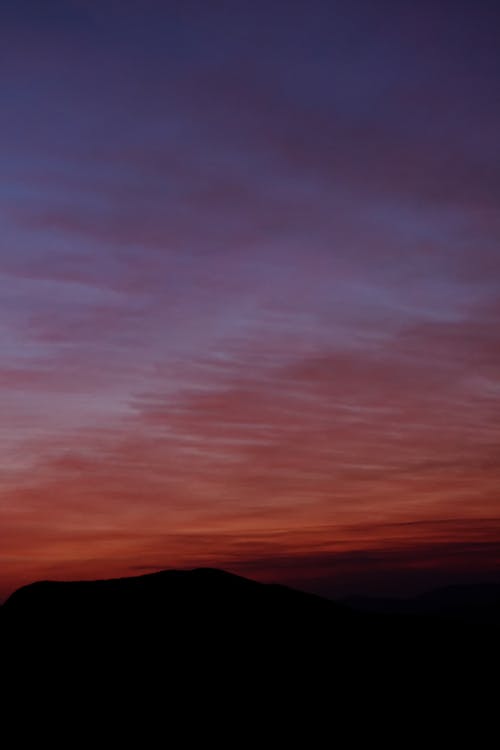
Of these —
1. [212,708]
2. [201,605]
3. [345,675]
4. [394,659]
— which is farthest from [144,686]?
[394,659]

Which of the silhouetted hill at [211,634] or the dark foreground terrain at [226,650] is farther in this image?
the silhouetted hill at [211,634]

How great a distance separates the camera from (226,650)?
2091cm

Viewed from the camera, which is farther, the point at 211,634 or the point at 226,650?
the point at 211,634

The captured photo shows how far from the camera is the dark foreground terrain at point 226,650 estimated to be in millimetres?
19469

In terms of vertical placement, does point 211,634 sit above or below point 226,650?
above

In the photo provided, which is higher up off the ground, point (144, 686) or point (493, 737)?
point (144, 686)

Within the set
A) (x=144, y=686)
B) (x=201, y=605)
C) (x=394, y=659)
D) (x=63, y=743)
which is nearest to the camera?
(x=63, y=743)

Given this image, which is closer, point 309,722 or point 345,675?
point 309,722

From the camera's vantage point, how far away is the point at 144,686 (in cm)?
1959

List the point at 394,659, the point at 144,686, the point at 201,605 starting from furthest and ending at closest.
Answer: the point at 201,605, the point at 394,659, the point at 144,686

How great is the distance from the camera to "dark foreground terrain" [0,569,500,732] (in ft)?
63.9

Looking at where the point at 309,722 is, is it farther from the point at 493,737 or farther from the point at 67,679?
the point at 67,679

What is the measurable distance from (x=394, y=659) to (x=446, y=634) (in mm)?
3101

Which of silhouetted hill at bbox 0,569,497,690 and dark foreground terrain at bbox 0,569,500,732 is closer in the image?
dark foreground terrain at bbox 0,569,500,732
